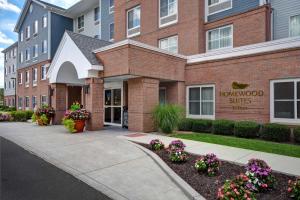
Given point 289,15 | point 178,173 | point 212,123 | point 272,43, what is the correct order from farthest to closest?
point 289,15 → point 212,123 → point 272,43 → point 178,173

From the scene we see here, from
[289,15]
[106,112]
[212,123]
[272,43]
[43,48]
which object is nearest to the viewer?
[272,43]

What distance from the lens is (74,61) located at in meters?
12.9

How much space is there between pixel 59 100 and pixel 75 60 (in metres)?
4.69

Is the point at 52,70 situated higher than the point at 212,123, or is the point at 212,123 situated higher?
the point at 52,70

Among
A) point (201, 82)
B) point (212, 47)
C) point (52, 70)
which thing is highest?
point (212, 47)

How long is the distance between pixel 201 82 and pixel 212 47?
4224 mm

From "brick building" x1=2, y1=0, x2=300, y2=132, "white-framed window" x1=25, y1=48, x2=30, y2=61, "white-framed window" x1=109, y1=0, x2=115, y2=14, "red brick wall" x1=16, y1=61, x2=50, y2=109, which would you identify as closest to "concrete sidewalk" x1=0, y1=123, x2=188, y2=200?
"brick building" x1=2, y1=0, x2=300, y2=132

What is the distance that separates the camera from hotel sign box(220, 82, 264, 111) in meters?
11.6

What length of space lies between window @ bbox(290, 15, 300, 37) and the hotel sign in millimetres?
6283

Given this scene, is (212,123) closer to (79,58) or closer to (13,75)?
(79,58)

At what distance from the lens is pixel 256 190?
4.55 metres

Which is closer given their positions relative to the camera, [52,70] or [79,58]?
[79,58]

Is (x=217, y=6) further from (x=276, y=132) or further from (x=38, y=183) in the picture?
(x=38, y=183)

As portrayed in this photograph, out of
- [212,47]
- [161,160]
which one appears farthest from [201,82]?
[161,160]
